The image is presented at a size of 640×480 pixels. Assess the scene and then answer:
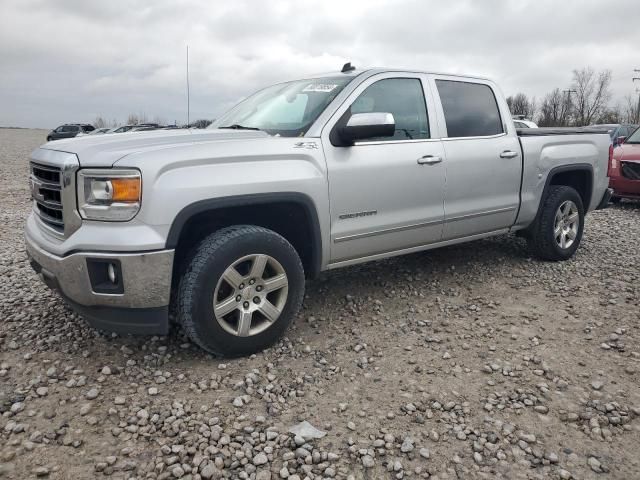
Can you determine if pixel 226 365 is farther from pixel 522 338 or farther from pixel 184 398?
pixel 522 338

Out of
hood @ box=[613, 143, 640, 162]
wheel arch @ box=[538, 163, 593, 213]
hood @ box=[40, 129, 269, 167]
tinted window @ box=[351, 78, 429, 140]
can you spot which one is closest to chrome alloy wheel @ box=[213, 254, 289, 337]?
hood @ box=[40, 129, 269, 167]

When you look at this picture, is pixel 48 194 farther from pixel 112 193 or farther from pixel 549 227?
pixel 549 227

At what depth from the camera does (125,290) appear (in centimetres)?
275

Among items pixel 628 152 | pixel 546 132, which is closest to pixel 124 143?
pixel 546 132

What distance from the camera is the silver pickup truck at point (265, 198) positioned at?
2748 millimetres

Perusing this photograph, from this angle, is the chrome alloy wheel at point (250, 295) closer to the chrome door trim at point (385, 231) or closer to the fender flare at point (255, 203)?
the fender flare at point (255, 203)

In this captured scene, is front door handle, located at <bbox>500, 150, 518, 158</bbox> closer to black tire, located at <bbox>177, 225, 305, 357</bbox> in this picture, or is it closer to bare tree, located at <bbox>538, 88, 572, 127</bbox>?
black tire, located at <bbox>177, 225, 305, 357</bbox>

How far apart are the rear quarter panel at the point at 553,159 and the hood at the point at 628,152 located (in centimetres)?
396

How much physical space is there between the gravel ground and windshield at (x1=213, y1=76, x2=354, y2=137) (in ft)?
4.73

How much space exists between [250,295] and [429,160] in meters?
1.76

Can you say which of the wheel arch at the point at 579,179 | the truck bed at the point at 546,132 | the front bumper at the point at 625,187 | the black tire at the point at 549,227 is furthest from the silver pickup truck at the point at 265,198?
the front bumper at the point at 625,187

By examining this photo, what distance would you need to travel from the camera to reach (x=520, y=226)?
195 inches

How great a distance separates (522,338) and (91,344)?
292 centimetres

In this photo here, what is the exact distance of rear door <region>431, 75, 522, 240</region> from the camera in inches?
164
